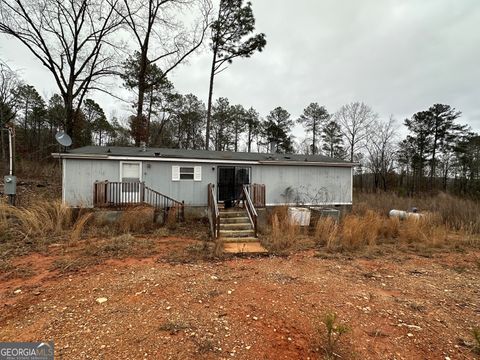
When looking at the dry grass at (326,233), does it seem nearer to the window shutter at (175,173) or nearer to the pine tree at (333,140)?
the window shutter at (175,173)

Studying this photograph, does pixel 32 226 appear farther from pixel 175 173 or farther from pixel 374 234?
pixel 374 234

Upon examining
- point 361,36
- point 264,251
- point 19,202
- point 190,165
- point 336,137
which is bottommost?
point 264,251

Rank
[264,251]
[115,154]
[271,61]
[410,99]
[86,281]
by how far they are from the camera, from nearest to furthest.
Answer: [86,281], [264,251], [115,154], [271,61], [410,99]

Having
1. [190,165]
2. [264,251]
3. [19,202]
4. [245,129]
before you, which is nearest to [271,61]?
[245,129]

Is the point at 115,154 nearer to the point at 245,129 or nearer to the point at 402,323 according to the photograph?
the point at 402,323

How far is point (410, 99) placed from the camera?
1041 inches

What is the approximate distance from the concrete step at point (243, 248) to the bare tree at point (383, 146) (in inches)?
1010

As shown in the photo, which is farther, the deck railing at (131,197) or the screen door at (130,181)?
the screen door at (130,181)

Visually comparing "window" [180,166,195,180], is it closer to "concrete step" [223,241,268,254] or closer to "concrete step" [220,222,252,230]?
"concrete step" [220,222,252,230]

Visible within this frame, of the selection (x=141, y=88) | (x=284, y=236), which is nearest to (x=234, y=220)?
(x=284, y=236)

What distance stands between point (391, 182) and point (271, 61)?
65.3ft

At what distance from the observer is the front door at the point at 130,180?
9.72m

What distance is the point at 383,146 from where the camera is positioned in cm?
2759

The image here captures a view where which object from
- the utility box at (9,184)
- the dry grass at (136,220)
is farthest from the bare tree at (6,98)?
the dry grass at (136,220)
